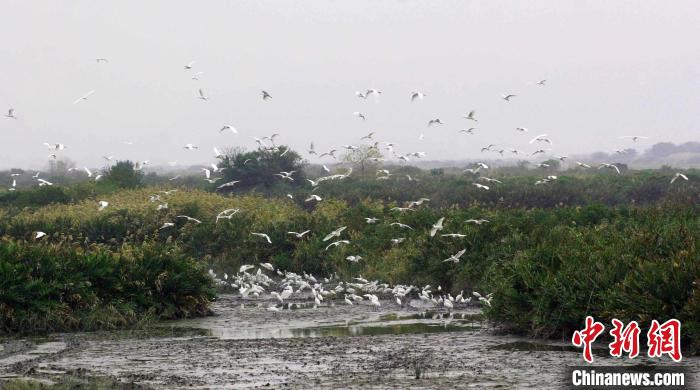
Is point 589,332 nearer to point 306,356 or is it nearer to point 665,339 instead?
point 665,339

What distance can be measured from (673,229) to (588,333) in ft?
9.91

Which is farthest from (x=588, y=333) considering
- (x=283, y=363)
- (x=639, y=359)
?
(x=283, y=363)

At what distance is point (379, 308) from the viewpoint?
23078 mm

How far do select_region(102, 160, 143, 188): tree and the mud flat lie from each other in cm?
2878

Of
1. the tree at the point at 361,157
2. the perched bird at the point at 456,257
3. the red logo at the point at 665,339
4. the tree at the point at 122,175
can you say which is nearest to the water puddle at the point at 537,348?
the red logo at the point at 665,339

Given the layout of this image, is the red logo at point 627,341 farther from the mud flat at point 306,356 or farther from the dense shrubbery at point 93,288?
the dense shrubbery at point 93,288

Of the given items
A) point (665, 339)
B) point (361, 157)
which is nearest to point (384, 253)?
point (665, 339)

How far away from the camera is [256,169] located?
57062 millimetres

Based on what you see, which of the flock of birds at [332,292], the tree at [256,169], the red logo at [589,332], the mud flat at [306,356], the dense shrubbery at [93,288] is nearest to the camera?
the mud flat at [306,356]

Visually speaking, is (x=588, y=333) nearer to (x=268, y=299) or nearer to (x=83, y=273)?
(x=83, y=273)

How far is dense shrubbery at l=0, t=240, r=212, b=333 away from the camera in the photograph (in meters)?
18.3

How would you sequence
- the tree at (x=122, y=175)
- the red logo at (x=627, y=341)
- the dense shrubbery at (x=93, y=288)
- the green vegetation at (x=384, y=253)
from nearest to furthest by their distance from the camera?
the red logo at (x=627, y=341), the green vegetation at (x=384, y=253), the dense shrubbery at (x=93, y=288), the tree at (x=122, y=175)

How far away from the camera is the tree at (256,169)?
186 ft

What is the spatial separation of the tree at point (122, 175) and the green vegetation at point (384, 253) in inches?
78.1
